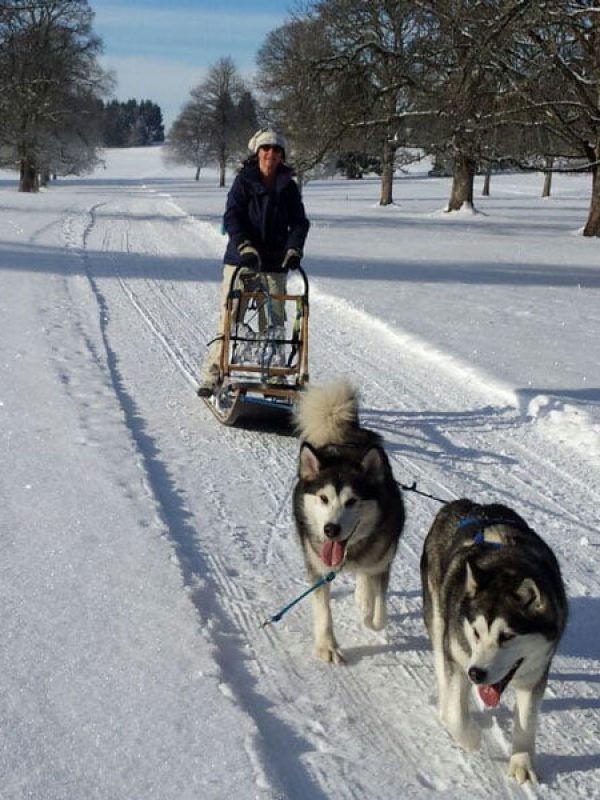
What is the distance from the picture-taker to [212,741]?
3160 mm

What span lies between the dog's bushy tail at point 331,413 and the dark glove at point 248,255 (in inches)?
108

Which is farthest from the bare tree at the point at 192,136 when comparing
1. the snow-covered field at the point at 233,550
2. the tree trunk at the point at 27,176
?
the snow-covered field at the point at 233,550

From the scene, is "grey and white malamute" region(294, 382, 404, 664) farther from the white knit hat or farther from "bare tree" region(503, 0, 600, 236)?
"bare tree" region(503, 0, 600, 236)

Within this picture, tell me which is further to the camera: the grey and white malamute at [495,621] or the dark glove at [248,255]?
the dark glove at [248,255]

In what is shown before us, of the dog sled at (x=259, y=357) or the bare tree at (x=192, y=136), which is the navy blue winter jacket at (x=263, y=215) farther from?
the bare tree at (x=192, y=136)

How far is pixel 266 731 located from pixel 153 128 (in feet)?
531

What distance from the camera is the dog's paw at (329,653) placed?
390 cm

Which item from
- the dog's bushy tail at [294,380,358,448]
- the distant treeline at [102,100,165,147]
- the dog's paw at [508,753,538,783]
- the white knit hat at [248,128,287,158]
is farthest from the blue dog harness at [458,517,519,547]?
the distant treeline at [102,100,165,147]

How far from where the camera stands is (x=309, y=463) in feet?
13.5

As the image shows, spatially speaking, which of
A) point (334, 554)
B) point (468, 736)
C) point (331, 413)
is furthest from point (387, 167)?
point (468, 736)

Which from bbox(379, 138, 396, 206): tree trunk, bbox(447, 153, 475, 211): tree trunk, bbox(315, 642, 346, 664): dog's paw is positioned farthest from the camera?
bbox(447, 153, 475, 211): tree trunk

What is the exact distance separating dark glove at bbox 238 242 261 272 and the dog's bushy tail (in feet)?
9.03

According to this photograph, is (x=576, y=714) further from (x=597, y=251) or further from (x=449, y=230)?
(x=449, y=230)

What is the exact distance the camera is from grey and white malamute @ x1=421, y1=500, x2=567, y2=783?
2.92 meters
